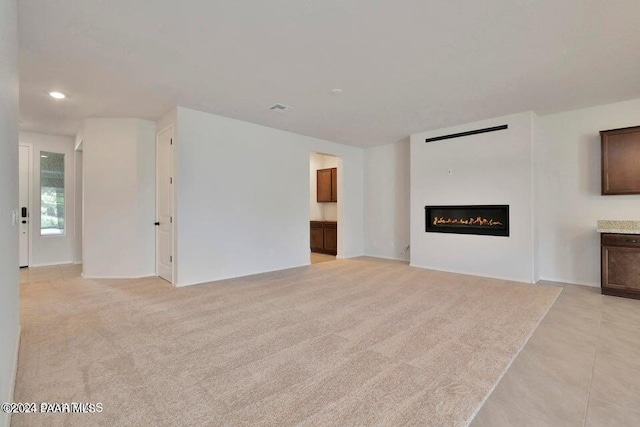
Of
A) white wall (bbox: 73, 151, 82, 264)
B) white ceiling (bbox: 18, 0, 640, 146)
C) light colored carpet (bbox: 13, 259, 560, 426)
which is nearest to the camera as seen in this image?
light colored carpet (bbox: 13, 259, 560, 426)

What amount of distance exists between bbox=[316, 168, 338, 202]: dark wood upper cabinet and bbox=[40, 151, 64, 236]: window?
5.77m

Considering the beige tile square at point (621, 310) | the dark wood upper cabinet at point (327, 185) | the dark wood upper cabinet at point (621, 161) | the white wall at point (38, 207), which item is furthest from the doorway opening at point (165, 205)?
the dark wood upper cabinet at point (621, 161)

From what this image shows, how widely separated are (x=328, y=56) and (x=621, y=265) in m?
4.57

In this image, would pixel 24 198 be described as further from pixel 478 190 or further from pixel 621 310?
pixel 621 310

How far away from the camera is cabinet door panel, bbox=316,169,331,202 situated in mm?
7965

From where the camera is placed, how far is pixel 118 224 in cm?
497

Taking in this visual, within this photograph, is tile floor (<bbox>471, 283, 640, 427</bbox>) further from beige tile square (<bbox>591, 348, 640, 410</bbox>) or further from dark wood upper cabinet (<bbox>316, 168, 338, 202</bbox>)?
dark wood upper cabinet (<bbox>316, 168, 338, 202</bbox>)

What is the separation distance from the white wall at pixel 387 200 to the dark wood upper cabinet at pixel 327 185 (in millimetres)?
836

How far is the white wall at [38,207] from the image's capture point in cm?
591

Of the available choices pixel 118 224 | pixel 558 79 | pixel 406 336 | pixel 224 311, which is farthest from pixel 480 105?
pixel 118 224

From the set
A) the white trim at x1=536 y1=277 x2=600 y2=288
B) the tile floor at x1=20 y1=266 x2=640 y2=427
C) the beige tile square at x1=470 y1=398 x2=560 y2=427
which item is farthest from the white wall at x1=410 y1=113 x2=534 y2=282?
the beige tile square at x1=470 y1=398 x2=560 y2=427

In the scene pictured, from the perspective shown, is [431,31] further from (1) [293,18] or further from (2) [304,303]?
(2) [304,303]

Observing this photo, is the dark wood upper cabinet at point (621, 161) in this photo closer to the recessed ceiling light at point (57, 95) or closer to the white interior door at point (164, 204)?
the white interior door at point (164, 204)

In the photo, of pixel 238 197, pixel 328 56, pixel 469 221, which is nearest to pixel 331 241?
pixel 238 197
